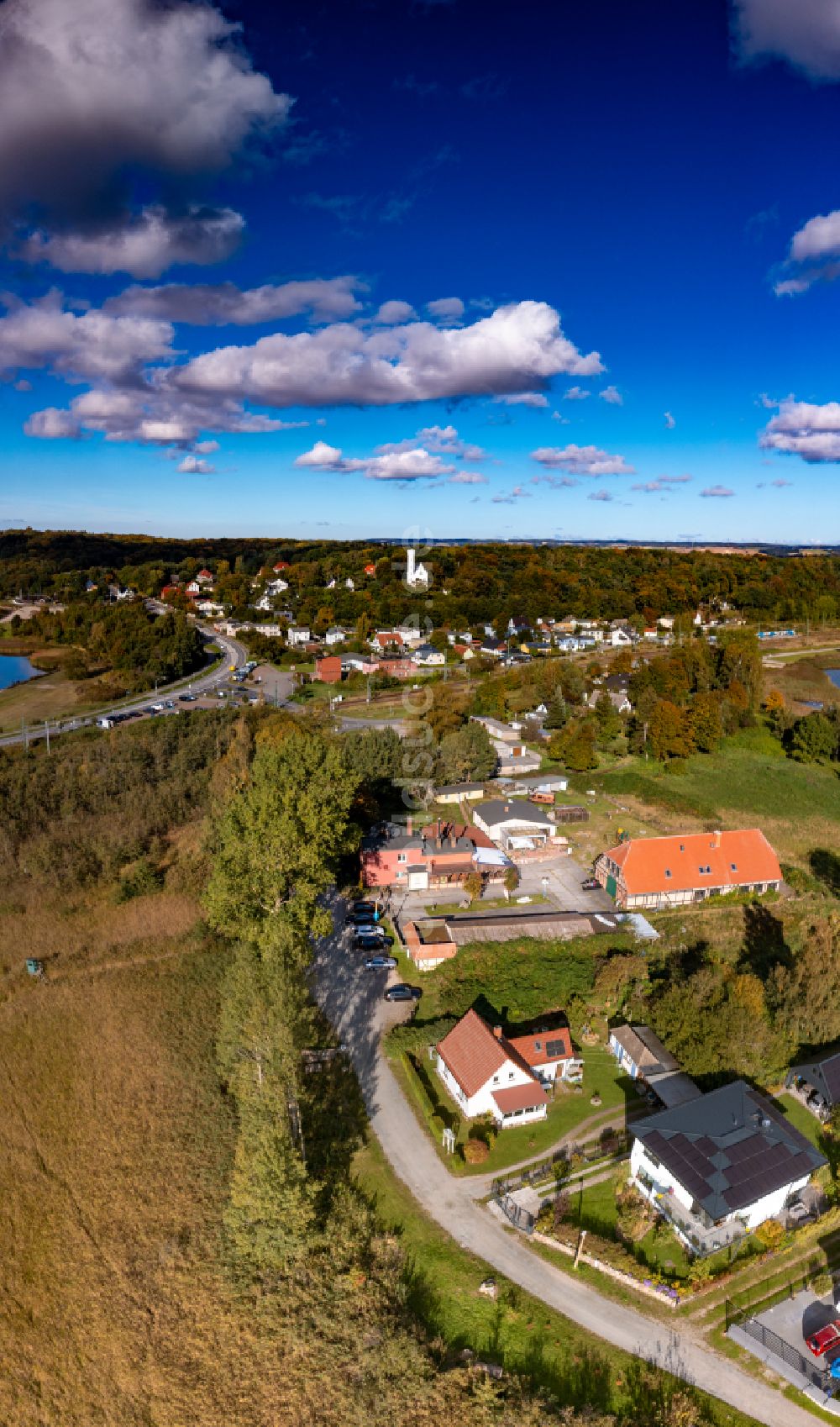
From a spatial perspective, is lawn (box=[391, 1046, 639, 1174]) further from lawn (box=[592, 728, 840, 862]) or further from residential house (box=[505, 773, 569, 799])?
residential house (box=[505, 773, 569, 799])

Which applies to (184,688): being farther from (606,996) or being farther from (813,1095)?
(813,1095)

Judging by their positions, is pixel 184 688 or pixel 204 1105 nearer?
pixel 204 1105

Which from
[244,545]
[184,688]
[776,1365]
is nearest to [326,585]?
[184,688]

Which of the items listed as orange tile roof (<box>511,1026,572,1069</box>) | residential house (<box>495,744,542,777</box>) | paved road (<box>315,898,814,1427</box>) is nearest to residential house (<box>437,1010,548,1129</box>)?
orange tile roof (<box>511,1026,572,1069</box>)

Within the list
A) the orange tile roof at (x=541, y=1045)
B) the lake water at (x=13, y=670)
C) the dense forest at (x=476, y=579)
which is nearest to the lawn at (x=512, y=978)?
the orange tile roof at (x=541, y=1045)

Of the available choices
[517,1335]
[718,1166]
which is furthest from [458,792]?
[517,1335]

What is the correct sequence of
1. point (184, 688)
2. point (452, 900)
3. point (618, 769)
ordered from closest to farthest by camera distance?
1. point (452, 900)
2. point (618, 769)
3. point (184, 688)
